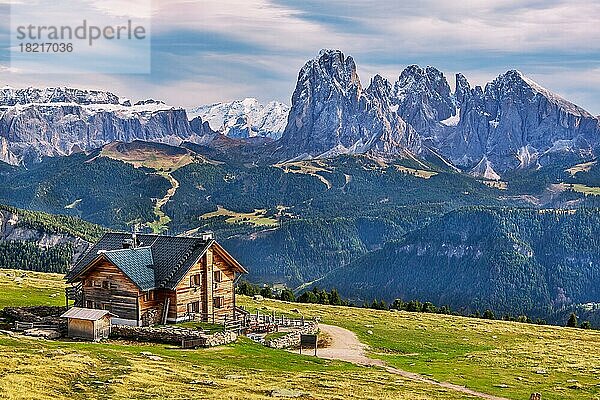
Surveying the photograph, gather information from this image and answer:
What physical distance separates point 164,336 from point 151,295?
31.2 feet

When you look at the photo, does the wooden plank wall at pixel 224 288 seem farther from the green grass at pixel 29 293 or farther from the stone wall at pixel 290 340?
the green grass at pixel 29 293

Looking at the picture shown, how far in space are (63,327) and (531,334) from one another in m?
71.9

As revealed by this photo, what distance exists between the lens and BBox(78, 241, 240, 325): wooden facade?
275 ft

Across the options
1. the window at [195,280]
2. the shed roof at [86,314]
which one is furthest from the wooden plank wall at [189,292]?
the shed roof at [86,314]

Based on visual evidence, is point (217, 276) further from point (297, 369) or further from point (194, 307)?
point (297, 369)

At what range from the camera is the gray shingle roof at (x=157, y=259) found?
85000 millimetres

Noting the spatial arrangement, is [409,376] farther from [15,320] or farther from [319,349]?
[15,320]

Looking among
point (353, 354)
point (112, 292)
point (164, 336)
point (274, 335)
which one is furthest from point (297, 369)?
point (112, 292)

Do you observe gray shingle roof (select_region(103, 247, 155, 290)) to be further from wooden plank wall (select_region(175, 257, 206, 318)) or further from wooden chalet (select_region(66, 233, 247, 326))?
wooden plank wall (select_region(175, 257, 206, 318))

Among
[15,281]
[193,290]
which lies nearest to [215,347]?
[193,290]

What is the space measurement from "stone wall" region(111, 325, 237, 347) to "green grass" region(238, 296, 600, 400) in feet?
60.6

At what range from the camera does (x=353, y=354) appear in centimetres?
8400

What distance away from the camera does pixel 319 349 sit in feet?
283

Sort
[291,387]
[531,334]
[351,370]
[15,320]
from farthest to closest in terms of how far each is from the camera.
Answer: [531,334] < [15,320] < [351,370] < [291,387]
